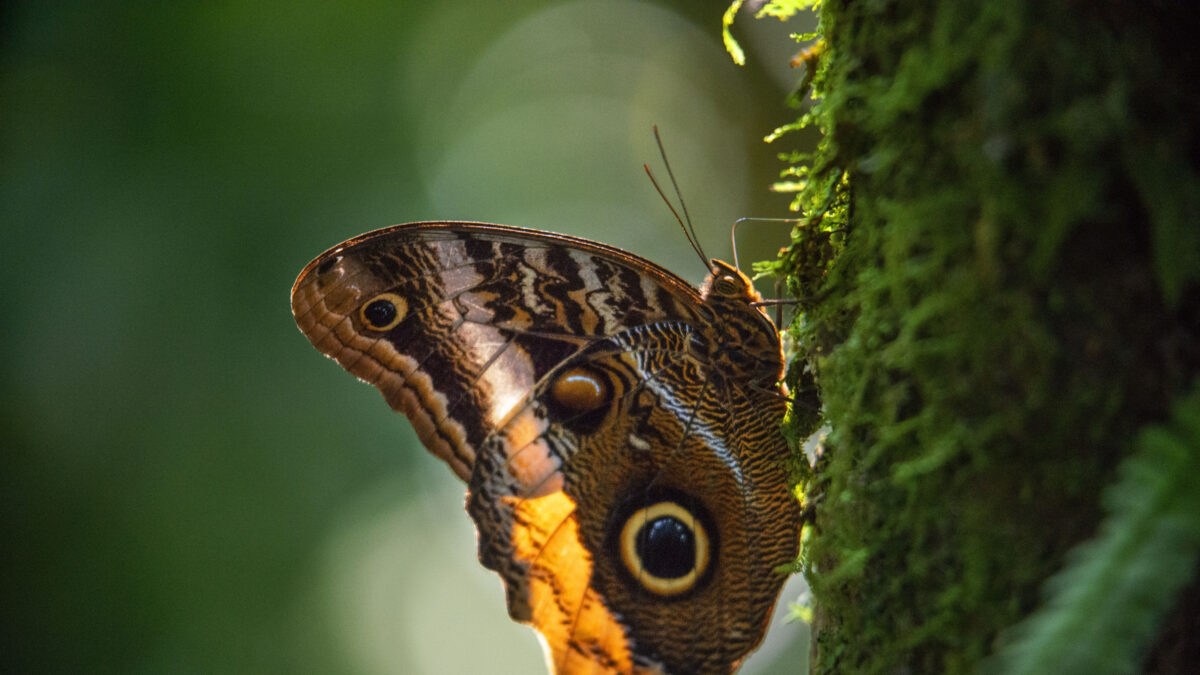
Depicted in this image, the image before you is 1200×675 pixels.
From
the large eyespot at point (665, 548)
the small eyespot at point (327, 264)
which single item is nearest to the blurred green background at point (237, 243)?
the large eyespot at point (665, 548)

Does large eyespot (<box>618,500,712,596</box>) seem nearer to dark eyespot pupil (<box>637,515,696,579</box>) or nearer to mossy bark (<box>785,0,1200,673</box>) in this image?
dark eyespot pupil (<box>637,515,696,579</box>)

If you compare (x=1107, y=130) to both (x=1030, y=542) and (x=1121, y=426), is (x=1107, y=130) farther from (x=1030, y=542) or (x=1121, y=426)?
(x=1030, y=542)

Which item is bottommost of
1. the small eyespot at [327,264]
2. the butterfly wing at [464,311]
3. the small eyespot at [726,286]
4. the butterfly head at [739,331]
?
the butterfly head at [739,331]

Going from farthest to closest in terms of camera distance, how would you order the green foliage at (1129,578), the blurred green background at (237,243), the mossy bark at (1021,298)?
1. the blurred green background at (237,243)
2. the mossy bark at (1021,298)
3. the green foliage at (1129,578)

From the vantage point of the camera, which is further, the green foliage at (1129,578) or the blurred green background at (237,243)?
the blurred green background at (237,243)

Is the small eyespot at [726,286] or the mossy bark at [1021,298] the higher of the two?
the small eyespot at [726,286]

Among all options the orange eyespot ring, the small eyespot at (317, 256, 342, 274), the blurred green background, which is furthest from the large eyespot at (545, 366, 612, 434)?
the blurred green background

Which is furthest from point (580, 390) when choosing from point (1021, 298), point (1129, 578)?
point (1129, 578)

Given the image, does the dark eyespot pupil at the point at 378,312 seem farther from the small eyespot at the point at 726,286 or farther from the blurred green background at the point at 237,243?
the blurred green background at the point at 237,243
